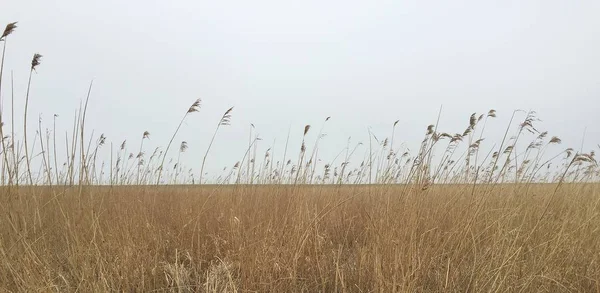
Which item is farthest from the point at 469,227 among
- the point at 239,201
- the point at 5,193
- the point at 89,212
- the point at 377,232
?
the point at 5,193

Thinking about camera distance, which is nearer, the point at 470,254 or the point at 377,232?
the point at 377,232

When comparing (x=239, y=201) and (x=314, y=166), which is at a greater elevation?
(x=314, y=166)

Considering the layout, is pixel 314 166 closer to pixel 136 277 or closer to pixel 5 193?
pixel 136 277

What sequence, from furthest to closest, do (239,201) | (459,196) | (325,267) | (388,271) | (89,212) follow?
(239,201), (459,196), (89,212), (325,267), (388,271)

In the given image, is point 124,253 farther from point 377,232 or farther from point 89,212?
point 377,232

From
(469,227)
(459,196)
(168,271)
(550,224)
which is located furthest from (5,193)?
(550,224)

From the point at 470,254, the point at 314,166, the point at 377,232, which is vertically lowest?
the point at 470,254

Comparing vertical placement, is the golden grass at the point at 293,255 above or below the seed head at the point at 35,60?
below

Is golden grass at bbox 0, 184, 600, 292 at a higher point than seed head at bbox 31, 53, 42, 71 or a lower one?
lower

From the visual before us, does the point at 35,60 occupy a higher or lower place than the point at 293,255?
higher

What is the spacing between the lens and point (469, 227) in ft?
8.57

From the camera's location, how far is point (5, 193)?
120 inches

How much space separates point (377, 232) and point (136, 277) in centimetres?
162

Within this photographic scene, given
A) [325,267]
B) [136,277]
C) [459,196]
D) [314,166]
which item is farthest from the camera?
[314,166]
